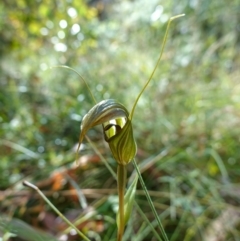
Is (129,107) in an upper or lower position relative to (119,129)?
upper

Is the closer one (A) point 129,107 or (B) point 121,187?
(B) point 121,187

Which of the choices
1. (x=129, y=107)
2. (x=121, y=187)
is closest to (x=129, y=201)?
(x=121, y=187)

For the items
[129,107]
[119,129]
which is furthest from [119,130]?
[129,107]

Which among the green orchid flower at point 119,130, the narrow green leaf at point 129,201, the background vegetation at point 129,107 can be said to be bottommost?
the narrow green leaf at point 129,201

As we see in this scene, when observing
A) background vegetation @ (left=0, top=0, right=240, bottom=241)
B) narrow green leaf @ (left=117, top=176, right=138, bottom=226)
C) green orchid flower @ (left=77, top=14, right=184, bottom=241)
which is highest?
background vegetation @ (left=0, top=0, right=240, bottom=241)

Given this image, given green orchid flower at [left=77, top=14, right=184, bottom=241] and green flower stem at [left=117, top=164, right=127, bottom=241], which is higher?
green orchid flower at [left=77, top=14, right=184, bottom=241]

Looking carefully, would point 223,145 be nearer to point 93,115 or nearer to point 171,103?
point 171,103

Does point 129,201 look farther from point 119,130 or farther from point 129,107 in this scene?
point 129,107

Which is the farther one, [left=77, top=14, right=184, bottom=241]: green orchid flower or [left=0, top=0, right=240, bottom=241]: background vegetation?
[left=0, top=0, right=240, bottom=241]: background vegetation
